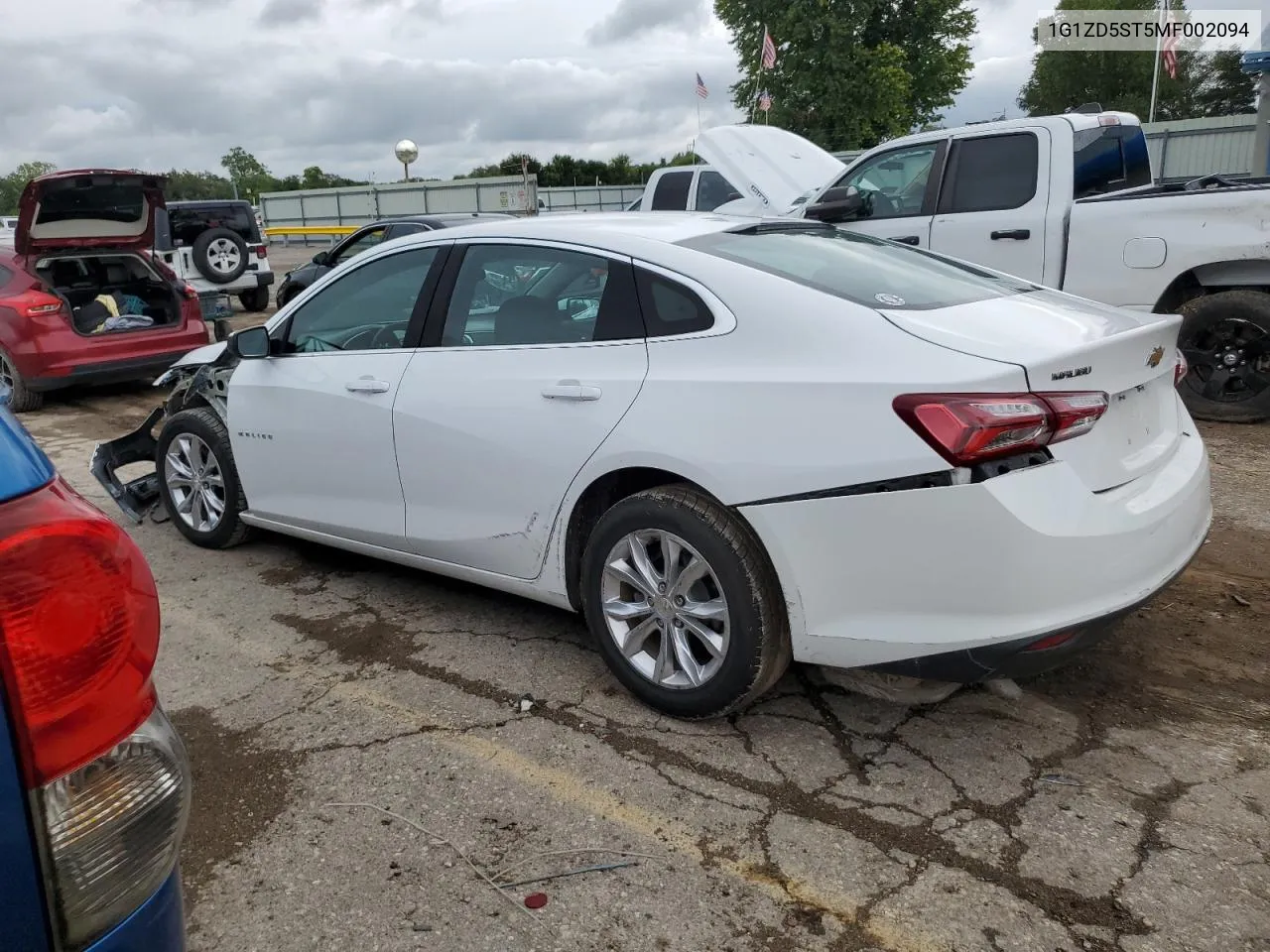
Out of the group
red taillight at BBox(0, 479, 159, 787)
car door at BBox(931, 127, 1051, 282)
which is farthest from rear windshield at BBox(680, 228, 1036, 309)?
car door at BBox(931, 127, 1051, 282)

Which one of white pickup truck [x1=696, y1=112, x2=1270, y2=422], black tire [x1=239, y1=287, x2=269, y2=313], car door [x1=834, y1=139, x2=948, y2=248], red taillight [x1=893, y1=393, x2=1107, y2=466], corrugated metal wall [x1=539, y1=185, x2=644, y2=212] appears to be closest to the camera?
red taillight [x1=893, y1=393, x2=1107, y2=466]

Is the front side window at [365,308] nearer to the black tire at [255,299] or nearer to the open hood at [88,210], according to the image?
the open hood at [88,210]

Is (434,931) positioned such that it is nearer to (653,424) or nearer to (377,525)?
(653,424)

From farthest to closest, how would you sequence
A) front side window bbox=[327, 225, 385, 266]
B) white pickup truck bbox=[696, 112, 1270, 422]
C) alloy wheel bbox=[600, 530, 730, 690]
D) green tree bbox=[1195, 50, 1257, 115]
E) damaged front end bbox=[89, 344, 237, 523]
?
green tree bbox=[1195, 50, 1257, 115] → front side window bbox=[327, 225, 385, 266] → white pickup truck bbox=[696, 112, 1270, 422] → damaged front end bbox=[89, 344, 237, 523] → alloy wheel bbox=[600, 530, 730, 690]

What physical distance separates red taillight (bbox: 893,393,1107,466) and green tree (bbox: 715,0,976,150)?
34.0m

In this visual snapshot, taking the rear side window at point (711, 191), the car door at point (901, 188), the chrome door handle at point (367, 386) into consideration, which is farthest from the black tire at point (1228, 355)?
the rear side window at point (711, 191)

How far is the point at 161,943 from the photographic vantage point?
128cm

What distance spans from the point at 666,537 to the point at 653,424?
35 cm

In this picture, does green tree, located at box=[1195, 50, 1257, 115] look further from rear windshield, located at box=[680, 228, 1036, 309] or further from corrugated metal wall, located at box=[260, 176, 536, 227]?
rear windshield, located at box=[680, 228, 1036, 309]

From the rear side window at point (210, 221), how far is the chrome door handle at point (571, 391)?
13.7 m

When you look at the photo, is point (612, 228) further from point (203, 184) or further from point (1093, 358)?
point (203, 184)

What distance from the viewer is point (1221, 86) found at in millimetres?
52125

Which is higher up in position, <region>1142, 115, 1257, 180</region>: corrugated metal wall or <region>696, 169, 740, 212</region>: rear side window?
<region>1142, 115, 1257, 180</region>: corrugated metal wall

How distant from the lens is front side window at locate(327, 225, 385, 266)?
38.1ft
